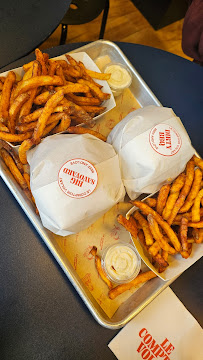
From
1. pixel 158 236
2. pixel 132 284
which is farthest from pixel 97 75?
pixel 132 284

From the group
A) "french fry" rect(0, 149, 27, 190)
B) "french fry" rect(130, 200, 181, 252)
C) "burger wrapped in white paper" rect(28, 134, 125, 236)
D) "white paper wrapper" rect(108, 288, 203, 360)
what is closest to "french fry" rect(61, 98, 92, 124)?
"burger wrapped in white paper" rect(28, 134, 125, 236)

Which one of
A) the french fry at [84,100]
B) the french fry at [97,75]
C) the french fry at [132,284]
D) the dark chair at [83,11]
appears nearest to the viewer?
the french fry at [132,284]

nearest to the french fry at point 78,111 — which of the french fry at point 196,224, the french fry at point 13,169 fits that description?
the french fry at point 13,169

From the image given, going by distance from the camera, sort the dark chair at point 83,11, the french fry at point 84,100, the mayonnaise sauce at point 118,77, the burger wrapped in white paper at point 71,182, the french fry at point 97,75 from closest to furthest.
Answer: the burger wrapped in white paper at point 71,182
the french fry at point 84,100
the french fry at point 97,75
the mayonnaise sauce at point 118,77
the dark chair at point 83,11

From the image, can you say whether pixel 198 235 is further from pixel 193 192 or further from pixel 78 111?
pixel 78 111

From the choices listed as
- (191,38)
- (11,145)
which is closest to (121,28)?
(191,38)

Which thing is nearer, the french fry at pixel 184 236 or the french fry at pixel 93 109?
the french fry at pixel 184 236

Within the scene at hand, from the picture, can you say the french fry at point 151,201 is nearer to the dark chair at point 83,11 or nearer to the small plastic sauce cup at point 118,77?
the small plastic sauce cup at point 118,77
